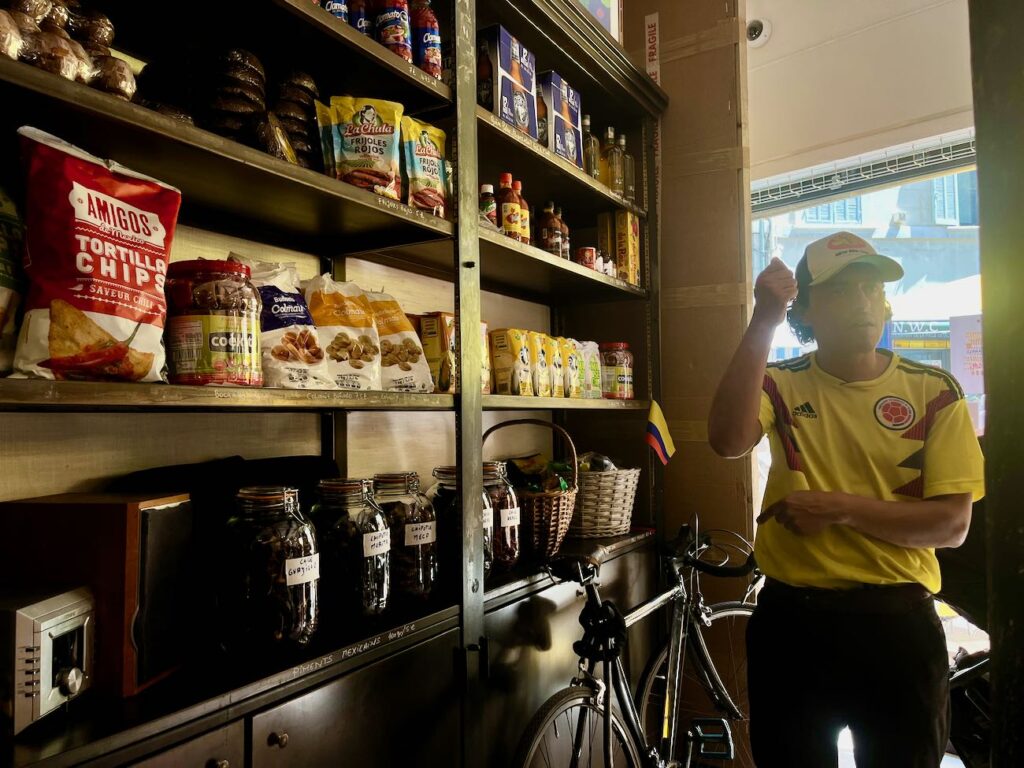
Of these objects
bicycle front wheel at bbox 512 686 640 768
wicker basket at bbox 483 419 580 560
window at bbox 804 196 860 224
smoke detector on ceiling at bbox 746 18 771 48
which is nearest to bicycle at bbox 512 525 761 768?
bicycle front wheel at bbox 512 686 640 768

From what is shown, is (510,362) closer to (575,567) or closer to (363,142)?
(575,567)

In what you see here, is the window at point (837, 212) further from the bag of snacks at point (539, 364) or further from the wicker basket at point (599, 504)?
the bag of snacks at point (539, 364)

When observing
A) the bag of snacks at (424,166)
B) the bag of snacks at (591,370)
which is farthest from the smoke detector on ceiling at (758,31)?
the bag of snacks at (424,166)

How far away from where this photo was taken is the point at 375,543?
1361 millimetres

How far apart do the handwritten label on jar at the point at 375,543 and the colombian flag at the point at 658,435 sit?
54.6 inches

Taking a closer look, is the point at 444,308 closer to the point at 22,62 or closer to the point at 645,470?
the point at 645,470

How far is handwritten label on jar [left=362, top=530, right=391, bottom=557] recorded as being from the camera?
4.43ft

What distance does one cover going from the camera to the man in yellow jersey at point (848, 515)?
1.41 m

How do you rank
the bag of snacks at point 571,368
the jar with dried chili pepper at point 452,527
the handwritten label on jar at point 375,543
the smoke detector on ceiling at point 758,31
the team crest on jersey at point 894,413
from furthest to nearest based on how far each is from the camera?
the smoke detector on ceiling at point 758,31, the bag of snacks at point 571,368, the jar with dried chili pepper at point 452,527, the team crest on jersey at point 894,413, the handwritten label on jar at point 375,543

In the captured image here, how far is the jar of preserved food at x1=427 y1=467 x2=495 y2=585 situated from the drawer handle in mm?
532

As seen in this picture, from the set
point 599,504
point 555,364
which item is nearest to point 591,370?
point 555,364

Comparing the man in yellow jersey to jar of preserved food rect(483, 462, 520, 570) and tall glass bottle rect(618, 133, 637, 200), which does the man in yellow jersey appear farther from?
tall glass bottle rect(618, 133, 637, 200)

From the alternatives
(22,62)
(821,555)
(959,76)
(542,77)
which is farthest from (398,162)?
(959,76)

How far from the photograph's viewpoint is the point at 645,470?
2717mm
